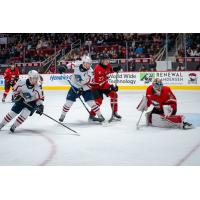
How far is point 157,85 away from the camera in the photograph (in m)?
4.22

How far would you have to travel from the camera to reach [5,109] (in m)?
6.51

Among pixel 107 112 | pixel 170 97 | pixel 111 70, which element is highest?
pixel 111 70

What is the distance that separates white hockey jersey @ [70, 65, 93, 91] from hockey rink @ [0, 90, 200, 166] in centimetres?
56

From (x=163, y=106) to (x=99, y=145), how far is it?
1108 mm

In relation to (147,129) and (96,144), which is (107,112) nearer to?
(147,129)

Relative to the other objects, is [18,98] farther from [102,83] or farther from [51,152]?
[102,83]

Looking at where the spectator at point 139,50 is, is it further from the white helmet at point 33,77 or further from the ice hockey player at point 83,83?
the white helmet at point 33,77

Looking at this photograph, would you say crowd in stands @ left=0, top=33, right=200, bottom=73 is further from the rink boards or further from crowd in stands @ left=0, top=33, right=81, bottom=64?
the rink boards

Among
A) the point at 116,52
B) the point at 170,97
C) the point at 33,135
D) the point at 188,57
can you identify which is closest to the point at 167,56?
→ the point at 188,57

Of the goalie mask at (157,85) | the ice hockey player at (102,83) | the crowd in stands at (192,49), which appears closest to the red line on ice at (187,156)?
the goalie mask at (157,85)

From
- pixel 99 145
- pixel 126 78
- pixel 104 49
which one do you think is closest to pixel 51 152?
pixel 99 145

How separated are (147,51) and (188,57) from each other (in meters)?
1.17

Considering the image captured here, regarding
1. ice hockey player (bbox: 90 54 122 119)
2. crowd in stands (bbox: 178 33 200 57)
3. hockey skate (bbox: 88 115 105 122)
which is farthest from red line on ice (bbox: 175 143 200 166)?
Answer: crowd in stands (bbox: 178 33 200 57)

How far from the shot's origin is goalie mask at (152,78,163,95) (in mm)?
4212
